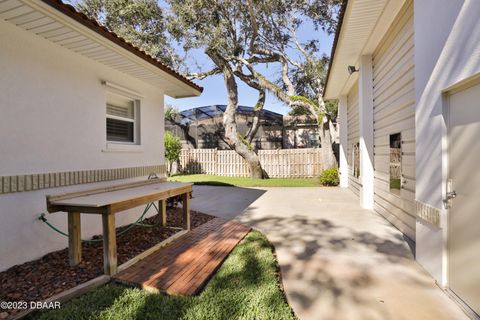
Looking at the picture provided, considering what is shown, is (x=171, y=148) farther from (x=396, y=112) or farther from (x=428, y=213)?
(x=428, y=213)

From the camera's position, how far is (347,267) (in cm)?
326

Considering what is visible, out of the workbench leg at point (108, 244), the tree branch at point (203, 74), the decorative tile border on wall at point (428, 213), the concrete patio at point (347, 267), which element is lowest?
the concrete patio at point (347, 267)

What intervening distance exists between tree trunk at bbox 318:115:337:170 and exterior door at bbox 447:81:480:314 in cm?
1001

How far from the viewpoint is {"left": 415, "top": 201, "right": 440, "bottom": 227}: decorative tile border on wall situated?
2.88m

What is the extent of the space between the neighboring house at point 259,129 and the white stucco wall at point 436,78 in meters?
14.9

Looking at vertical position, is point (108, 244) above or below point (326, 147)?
below

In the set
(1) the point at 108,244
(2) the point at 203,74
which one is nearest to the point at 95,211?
(1) the point at 108,244

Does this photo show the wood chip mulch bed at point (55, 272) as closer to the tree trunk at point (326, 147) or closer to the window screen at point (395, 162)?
the window screen at point (395, 162)

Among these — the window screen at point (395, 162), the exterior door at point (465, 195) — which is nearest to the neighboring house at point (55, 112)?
the exterior door at point (465, 195)

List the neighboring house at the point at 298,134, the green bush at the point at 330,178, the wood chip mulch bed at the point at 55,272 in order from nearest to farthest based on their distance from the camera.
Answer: the wood chip mulch bed at the point at 55,272 < the green bush at the point at 330,178 < the neighboring house at the point at 298,134

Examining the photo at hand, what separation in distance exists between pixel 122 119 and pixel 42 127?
1.73 metres

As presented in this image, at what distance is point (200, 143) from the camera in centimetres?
1953

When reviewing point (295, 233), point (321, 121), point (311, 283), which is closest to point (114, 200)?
point (311, 283)

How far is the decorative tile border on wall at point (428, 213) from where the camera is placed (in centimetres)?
288
